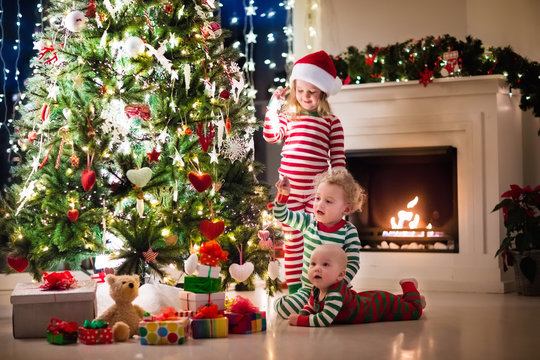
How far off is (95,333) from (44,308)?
38 cm

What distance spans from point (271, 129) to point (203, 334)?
1.43m

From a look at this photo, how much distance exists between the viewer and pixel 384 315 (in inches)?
151

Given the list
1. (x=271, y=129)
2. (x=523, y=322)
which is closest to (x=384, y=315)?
(x=523, y=322)

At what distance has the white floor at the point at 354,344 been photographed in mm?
2959

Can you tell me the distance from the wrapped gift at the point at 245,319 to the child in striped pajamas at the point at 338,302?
0.20 metres

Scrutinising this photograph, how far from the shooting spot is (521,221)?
498 cm

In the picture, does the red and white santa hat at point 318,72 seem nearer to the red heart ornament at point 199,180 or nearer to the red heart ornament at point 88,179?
the red heart ornament at point 199,180

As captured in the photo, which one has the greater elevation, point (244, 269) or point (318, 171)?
point (318, 171)

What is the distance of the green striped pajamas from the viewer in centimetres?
382

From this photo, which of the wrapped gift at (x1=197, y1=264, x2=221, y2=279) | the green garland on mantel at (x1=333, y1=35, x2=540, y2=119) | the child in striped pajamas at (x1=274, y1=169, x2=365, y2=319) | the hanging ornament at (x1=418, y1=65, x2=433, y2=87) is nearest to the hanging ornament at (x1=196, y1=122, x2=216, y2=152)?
the child in striped pajamas at (x1=274, y1=169, x2=365, y2=319)

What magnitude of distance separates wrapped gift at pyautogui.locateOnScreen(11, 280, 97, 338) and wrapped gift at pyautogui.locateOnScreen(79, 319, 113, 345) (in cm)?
24

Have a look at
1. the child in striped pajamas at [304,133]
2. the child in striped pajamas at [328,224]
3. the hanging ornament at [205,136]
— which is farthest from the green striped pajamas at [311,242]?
the hanging ornament at [205,136]

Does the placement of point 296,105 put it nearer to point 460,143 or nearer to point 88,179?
point 88,179

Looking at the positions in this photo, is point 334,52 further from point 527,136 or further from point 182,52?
point 182,52
